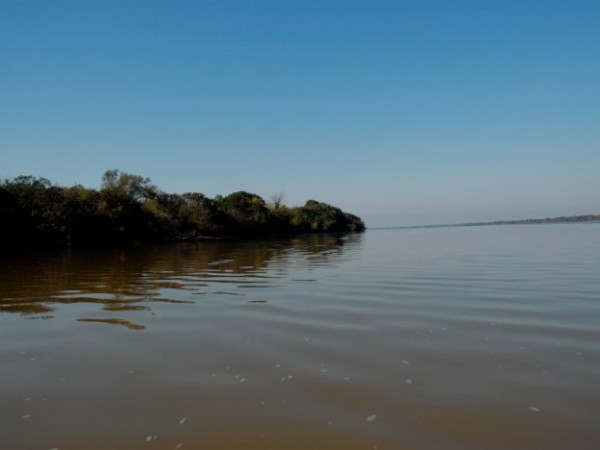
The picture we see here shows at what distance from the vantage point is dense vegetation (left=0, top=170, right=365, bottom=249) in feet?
151

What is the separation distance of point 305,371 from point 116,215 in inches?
2213

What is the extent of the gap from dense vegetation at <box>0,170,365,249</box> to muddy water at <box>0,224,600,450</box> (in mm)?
41747

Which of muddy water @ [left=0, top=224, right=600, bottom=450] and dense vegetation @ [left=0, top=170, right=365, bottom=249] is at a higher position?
dense vegetation @ [left=0, top=170, right=365, bottom=249]

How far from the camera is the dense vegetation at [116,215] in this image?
4603 centimetres

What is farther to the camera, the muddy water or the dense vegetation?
the dense vegetation

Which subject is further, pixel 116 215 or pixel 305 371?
pixel 116 215

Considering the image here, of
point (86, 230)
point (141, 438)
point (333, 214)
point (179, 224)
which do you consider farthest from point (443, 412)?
point (333, 214)

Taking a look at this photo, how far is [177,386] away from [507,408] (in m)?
3.78

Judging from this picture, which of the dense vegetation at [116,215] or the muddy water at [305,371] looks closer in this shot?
the muddy water at [305,371]

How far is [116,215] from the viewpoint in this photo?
5559 centimetres

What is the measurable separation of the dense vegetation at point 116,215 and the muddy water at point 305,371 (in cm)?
4175

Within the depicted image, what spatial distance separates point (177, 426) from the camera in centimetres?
405

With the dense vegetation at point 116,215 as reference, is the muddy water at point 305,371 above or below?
below

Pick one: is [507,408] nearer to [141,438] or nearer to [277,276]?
[141,438]
